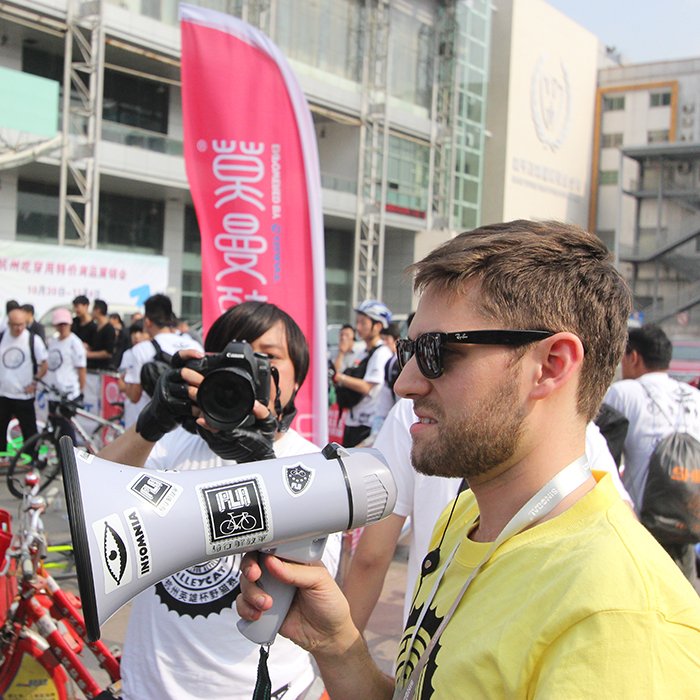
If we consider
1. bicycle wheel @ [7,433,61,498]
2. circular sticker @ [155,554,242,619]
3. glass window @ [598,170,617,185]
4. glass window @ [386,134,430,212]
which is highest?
glass window @ [598,170,617,185]

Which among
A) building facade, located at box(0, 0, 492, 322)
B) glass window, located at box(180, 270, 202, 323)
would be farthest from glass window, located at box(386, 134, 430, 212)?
glass window, located at box(180, 270, 202, 323)

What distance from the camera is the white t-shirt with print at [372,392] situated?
247 inches

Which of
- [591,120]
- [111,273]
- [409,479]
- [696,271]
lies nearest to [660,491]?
[409,479]

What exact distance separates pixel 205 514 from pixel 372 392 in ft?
16.8

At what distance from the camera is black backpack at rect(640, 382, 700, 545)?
3.39 meters

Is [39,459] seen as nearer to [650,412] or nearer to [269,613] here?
[650,412]

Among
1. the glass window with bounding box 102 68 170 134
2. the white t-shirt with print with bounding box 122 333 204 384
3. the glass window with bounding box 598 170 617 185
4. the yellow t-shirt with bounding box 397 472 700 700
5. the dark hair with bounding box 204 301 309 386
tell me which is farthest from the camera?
the glass window with bounding box 598 170 617 185

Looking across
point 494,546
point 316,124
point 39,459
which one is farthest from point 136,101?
point 494,546

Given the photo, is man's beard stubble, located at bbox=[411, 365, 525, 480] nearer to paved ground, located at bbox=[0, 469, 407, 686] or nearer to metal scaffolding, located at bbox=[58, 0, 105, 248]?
paved ground, located at bbox=[0, 469, 407, 686]

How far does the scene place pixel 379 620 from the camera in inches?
173

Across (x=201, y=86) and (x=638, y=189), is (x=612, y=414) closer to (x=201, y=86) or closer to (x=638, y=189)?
(x=201, y=86)

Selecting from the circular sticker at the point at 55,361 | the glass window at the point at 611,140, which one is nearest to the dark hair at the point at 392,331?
the circular sticker at the point at 55,361

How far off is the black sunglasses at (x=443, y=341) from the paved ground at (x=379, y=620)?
255cm

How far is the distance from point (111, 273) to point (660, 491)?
36.0ft
